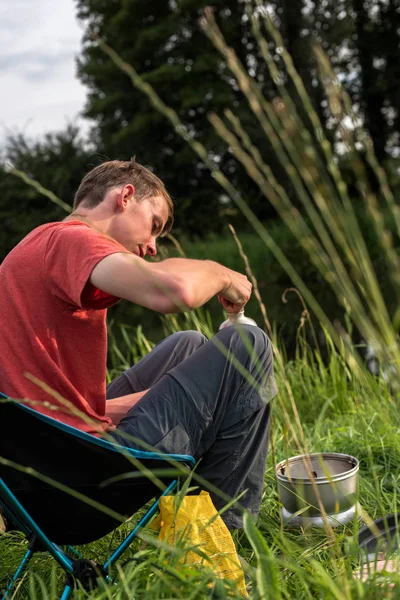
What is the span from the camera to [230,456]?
73.0 inches

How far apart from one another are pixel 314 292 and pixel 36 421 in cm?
802

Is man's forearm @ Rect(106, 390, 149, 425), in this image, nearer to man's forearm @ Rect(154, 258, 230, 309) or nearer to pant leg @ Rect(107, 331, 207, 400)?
pant leg @ Rect(107, 331, 207, 400)

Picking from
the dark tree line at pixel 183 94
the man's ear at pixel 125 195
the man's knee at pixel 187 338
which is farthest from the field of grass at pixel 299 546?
the dark tree line at pixel 183 94

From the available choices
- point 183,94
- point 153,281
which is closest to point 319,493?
point 153,281

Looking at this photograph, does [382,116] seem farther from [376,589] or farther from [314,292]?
[376,589]

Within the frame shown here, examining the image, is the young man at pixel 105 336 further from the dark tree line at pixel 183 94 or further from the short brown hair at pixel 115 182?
the dark tree line at pixel 183 94

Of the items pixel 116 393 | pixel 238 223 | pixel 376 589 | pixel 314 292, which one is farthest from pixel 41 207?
pixel 376 589

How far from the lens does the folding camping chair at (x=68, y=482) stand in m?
1.44

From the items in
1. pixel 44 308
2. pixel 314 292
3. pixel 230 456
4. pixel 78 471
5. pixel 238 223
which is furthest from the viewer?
pixel 238 223

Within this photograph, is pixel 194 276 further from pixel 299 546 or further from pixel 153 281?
pixel 299 546

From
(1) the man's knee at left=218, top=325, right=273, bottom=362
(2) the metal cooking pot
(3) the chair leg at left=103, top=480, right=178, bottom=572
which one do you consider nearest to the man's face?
(1) the man's knee at left=218, top=325, right=273, bottom=362

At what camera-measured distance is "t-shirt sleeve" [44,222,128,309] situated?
4.86ft

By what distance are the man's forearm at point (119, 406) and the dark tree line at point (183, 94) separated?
14.1 m

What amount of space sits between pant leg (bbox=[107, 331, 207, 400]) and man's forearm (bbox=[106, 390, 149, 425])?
0.39 feet
